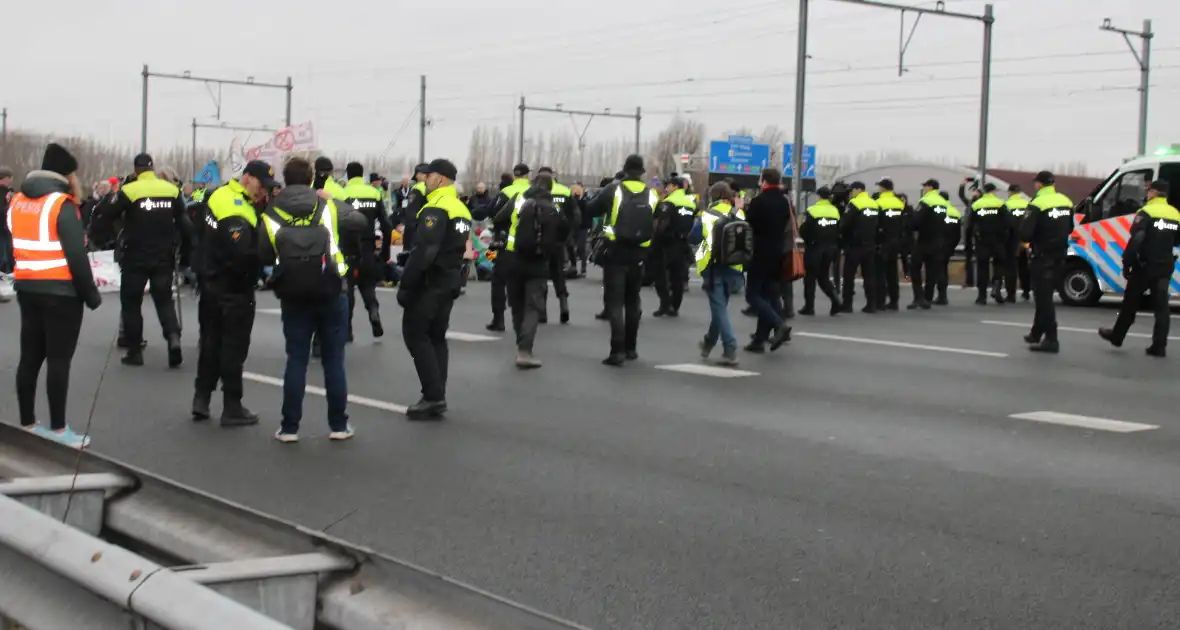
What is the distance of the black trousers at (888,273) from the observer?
2035 cm

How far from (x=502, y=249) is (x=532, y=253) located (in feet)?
5.16

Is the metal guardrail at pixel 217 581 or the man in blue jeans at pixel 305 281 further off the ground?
the man in blue jeans at pixel 305 281

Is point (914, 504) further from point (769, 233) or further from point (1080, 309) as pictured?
point (1080, 309)

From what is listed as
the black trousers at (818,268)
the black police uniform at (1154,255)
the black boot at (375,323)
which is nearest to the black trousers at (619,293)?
the black boot at (375,323)

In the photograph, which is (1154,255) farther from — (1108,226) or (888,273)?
(1108,226)

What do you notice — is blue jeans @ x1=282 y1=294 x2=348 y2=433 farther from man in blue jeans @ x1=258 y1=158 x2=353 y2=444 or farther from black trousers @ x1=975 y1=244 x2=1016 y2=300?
black trousers @ x1=975 y1=244 x2=1016 y2=300

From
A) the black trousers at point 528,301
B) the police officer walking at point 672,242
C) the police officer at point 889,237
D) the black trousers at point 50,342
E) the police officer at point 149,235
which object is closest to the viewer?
the black trousers at point 50,342

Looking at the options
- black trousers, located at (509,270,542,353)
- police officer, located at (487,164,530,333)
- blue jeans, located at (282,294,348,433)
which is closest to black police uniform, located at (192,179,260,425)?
blue jeans, located at (282,294,348,433)

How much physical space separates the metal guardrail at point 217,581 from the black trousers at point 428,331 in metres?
4.73

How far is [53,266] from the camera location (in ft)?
27.3

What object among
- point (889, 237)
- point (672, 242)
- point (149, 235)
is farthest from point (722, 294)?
point (889, 237)

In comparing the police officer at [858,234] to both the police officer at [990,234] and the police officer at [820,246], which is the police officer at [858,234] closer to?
the police officer at [820,246]

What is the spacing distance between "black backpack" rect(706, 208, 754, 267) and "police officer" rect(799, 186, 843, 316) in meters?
5.98

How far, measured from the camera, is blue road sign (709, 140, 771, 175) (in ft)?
189
